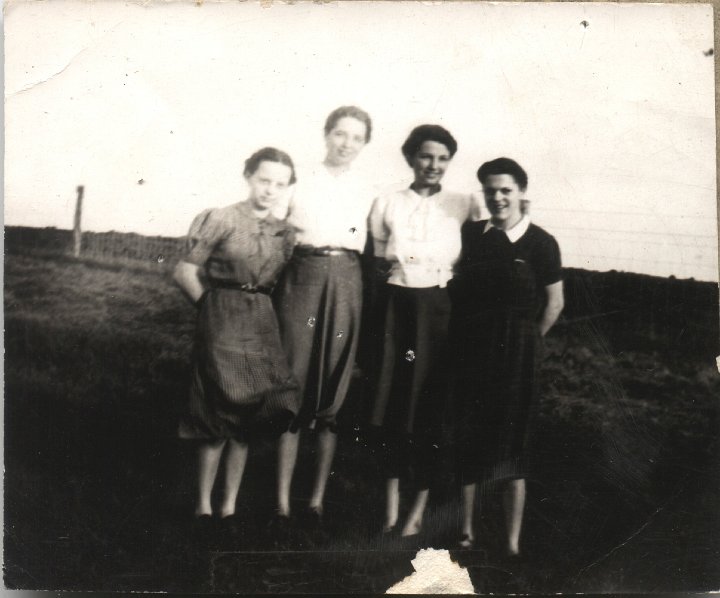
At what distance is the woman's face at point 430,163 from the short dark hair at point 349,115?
0.18 m

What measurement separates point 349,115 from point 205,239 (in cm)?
64

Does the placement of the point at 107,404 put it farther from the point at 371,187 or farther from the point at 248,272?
the point at 371,187

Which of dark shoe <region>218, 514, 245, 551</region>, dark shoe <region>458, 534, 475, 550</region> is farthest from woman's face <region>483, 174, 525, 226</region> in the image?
dark shoe <region>218, 514, 245, 551</region>

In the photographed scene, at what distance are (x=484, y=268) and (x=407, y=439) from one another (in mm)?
617

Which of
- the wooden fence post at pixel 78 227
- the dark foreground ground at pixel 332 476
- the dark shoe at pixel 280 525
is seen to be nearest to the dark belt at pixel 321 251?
the dark foreground ground at pixel 332 476

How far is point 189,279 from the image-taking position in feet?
8.00

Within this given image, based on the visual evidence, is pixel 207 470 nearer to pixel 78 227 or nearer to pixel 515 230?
pixel 78 227

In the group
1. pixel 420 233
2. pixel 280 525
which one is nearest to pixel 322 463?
pixel 280 525

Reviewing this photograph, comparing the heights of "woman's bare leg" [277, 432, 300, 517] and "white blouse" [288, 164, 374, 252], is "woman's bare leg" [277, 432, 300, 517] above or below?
below

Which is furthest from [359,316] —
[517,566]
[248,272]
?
[517,566]

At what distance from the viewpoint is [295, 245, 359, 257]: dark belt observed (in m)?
2.43

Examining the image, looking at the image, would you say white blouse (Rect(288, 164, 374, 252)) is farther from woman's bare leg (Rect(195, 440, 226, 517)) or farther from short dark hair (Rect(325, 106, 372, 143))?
woman's bare leg (Rect(195, 440, 226, 517))

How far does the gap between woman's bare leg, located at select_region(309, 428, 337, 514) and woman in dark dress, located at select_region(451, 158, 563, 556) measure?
0.42 metres

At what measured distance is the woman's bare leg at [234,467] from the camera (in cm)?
242
